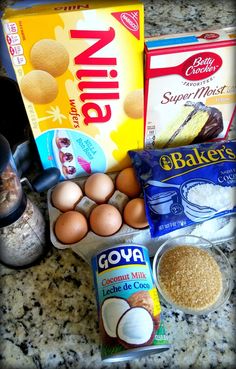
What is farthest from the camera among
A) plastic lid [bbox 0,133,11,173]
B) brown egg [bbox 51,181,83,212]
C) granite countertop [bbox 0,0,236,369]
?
brown egg [bbox 51,181,83,212]

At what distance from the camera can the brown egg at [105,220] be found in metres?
0.71

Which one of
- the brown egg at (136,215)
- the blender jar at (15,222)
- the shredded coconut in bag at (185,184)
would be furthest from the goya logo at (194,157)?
the blender jar at (15,222)

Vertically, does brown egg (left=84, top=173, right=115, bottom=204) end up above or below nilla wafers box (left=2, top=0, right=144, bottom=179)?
below

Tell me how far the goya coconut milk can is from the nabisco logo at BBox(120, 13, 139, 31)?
0.40 metres

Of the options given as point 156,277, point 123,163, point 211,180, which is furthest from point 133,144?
point 156,277

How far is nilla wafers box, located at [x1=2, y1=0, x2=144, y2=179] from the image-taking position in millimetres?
570

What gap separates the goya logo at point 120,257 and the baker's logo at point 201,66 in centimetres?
37

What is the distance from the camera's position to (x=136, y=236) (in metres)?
0.73

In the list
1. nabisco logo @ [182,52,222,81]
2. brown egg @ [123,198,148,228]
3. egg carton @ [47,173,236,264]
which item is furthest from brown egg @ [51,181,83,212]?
nabisco logo @ [182,52,222,81]

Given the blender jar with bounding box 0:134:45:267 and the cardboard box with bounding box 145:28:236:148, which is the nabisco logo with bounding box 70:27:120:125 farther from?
the blender jar with bounding box 0:134:45:267

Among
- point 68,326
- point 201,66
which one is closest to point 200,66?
point 201,66

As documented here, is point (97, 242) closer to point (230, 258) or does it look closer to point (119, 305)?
point (119, 305)

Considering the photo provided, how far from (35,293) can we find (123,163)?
36cm

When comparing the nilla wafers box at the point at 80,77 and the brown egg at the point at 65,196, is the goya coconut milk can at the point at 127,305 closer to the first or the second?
the brown egg at the point at 65,196
